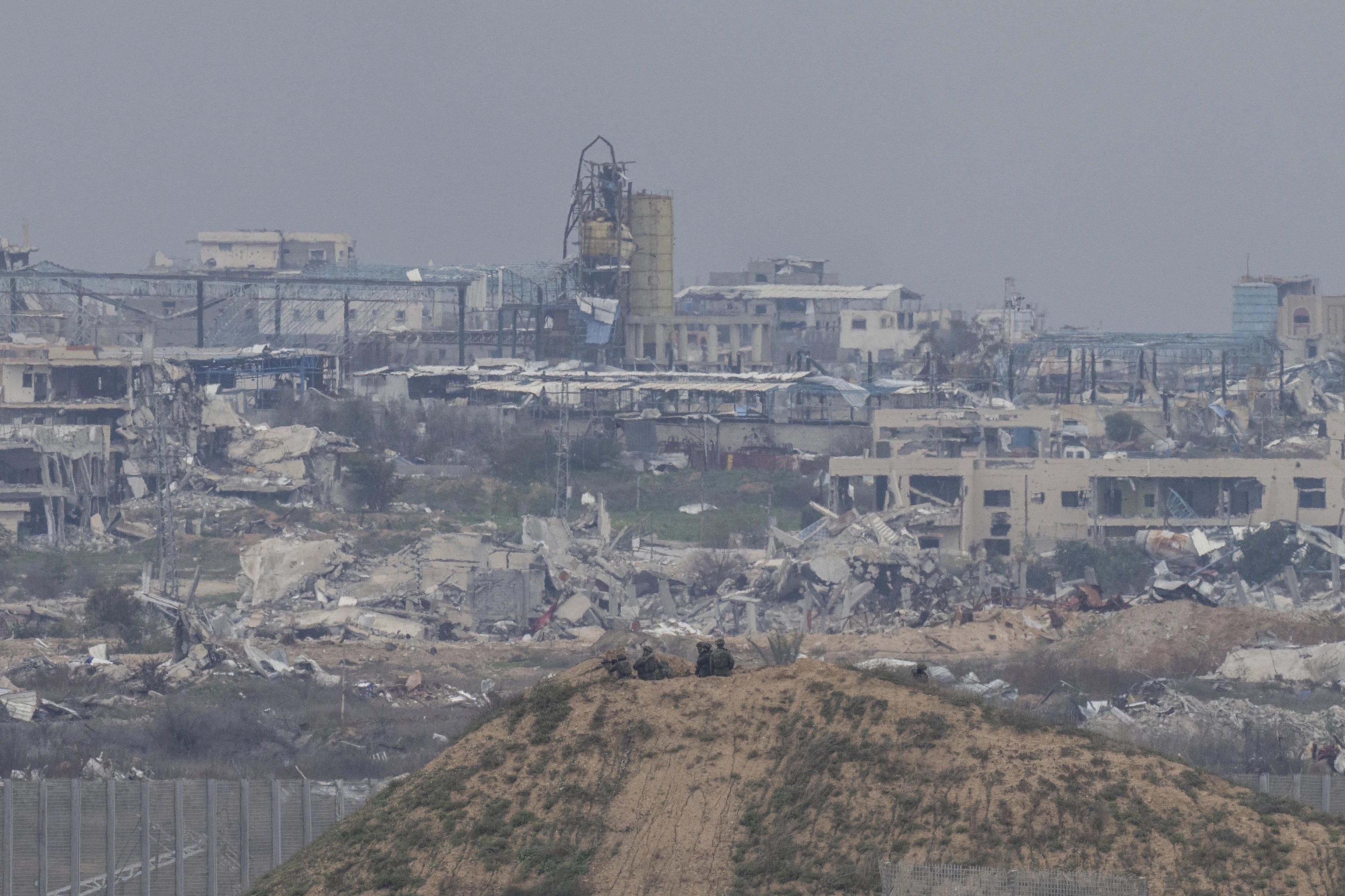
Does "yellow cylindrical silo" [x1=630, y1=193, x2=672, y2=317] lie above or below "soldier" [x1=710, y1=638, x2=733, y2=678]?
above

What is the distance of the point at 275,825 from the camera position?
791 inches

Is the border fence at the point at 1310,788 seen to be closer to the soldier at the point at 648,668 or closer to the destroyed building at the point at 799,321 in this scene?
the soldier at the point at 648,668

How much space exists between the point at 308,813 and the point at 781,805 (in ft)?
22.0

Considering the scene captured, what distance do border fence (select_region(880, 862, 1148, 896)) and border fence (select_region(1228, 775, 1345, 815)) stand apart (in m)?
5.59

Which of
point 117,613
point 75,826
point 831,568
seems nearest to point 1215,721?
point 75,826

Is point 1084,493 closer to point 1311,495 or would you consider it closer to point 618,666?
point 1311,495

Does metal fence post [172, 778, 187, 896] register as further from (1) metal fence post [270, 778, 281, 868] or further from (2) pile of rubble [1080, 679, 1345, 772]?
(2) pile of rubble [1080, 679, 1345, 772]

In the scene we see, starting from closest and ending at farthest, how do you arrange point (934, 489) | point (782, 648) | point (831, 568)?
point (782, 648)
point (831, 568)
point (934, 489)

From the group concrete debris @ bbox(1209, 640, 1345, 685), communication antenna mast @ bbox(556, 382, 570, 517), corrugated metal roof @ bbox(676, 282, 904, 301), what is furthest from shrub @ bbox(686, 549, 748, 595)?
corrugated metal roof @ bbox(676, 282, 904, 301)

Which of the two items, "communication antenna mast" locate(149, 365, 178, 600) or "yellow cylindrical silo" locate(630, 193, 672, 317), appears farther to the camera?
"yellow cylindrical silo" locate(630, 193, 672, 317)

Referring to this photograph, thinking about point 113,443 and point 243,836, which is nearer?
point 243,836

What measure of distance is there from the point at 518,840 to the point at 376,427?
58.8 metres

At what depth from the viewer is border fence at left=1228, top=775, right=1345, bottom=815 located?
61.6ft

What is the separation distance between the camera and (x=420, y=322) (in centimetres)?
11231
